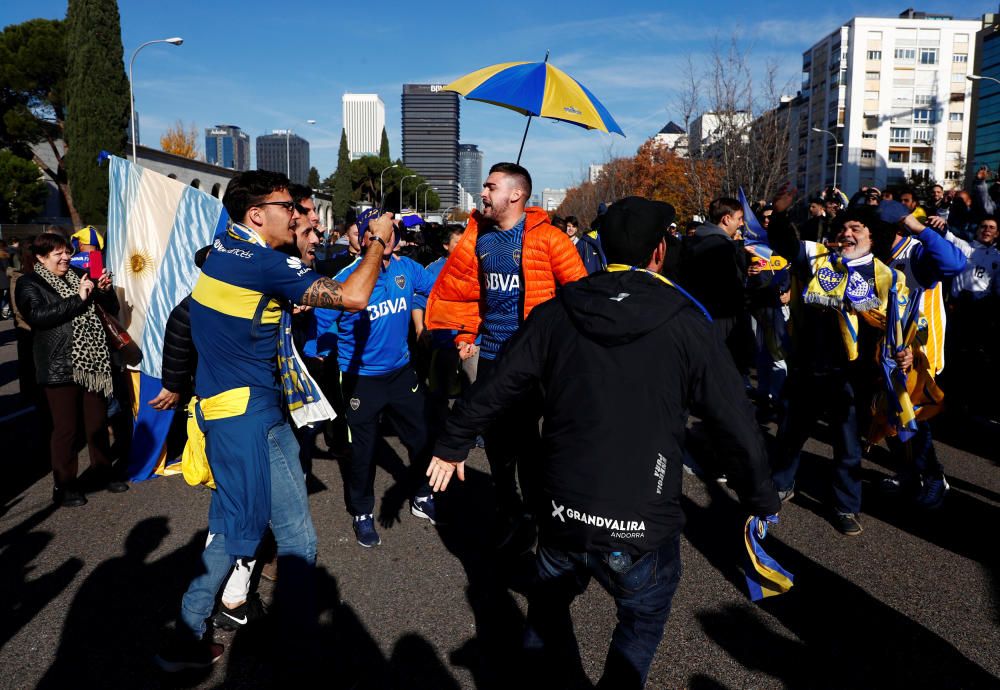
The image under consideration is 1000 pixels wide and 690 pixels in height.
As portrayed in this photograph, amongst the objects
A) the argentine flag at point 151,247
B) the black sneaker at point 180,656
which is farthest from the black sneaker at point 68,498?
the black sneaker at point 180,656

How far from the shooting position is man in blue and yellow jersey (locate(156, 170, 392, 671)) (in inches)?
114

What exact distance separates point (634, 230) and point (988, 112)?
311ft

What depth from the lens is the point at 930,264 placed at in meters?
4.69

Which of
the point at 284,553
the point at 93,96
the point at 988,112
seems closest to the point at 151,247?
the point at 284,553

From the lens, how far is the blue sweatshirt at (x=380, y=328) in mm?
4773

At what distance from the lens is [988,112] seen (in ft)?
256

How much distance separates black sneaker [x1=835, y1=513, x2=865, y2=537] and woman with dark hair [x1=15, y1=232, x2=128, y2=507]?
534 centimetres

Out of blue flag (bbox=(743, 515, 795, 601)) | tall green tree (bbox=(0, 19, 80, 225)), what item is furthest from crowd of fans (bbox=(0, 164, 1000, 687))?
tall green tree (bbox=(0, 19, 80, 225))

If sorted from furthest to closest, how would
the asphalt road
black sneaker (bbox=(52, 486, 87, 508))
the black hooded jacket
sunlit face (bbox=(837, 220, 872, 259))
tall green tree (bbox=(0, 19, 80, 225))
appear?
tall green tree (bbox=(0, 19, 80, 225)), black sneaker (bbox=(52, 486, 87, 508)), sunlit face (bbox=(837, 220, 872, 259)), the asphalt road, the black hooded jacket

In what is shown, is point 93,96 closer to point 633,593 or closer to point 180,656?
point 180,656

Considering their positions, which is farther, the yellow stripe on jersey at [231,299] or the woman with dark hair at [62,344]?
the woman with dark hair at [62,344]

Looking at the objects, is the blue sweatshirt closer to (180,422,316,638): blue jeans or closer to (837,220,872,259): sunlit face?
(180,422,316,638): blue jeans

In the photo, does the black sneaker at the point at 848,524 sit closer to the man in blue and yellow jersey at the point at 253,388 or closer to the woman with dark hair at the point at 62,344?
the man in blue and yellow jersey at the point at 253,388

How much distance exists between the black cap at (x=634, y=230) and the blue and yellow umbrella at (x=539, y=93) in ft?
7.29
